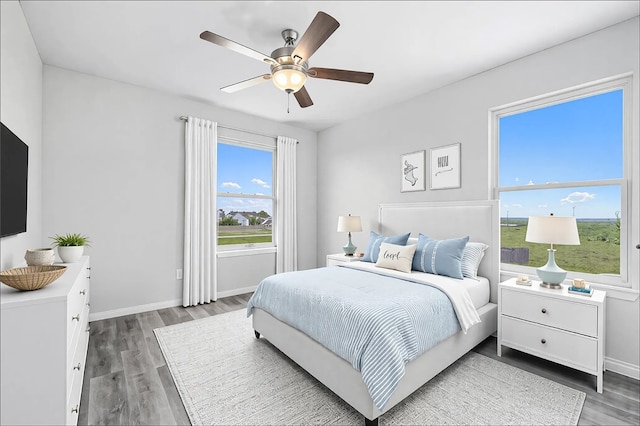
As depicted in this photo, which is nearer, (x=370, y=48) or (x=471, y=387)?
(x=471, y=387)

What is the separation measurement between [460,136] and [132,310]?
14.5 feet

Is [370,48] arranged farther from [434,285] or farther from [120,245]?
[120,245]

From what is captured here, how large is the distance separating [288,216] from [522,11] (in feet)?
12.6

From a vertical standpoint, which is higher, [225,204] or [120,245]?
[225,204]

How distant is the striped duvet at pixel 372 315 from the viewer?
5.52 ft

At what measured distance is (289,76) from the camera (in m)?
2.25

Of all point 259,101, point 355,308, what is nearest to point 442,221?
point 355,308

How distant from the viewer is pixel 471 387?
211 centimetres

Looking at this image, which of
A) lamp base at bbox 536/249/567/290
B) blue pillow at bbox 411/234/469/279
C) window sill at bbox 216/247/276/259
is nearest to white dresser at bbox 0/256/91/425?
blue pillow at bbox 411/234/469/279

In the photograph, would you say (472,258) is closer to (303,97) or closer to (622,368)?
(622,368)

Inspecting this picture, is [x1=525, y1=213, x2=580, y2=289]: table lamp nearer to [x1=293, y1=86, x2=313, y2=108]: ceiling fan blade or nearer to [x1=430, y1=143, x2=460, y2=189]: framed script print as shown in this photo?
[x1=430, y1=143, x2=460, y2=189]: framed script print

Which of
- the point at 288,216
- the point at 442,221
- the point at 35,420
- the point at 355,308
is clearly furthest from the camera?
the point at 288,216

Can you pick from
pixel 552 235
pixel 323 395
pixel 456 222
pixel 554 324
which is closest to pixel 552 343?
pixel 554 324

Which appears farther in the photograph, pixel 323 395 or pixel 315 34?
pixel 323 395
